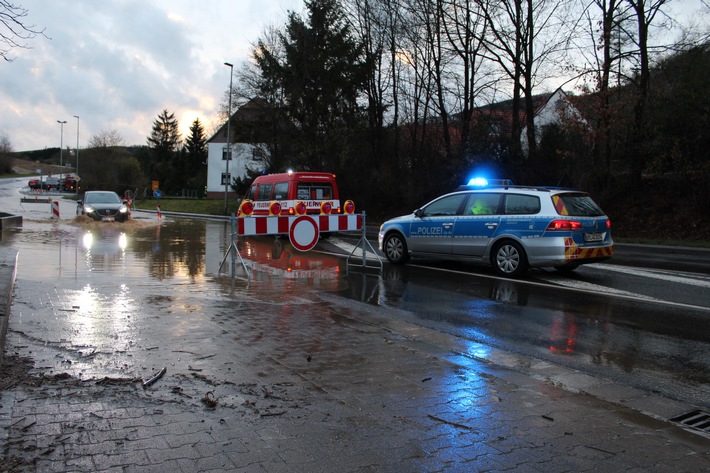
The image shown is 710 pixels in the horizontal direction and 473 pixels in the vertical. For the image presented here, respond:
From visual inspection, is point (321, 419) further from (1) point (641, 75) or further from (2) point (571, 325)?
(1) point (641, 75)

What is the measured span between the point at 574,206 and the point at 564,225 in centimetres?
55

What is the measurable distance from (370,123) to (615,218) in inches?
637

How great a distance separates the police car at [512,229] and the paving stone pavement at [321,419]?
5.40 metres

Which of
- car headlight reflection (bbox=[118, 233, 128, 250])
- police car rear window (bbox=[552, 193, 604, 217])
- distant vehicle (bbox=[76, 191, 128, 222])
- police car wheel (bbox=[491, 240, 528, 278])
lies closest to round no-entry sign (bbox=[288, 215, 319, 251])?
police car wheel (bbox=[491, 240, 528, 278])

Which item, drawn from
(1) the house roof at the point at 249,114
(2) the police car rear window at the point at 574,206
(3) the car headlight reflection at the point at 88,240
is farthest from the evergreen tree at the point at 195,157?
(2) the police car rear window at the point at 574,206

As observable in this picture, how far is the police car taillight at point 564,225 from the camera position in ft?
33.1

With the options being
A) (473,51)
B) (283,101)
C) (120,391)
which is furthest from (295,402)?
(283,101)

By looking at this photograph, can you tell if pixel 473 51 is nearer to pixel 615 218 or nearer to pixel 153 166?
pixel 615 218

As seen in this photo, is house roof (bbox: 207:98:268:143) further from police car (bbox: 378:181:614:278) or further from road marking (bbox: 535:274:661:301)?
road marking (bbox: 535:274:661:301)

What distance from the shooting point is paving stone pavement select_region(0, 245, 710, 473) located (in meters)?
3.29

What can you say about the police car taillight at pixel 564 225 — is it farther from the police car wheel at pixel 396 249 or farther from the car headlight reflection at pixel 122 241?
the car headlight reflection at pixel 122 241

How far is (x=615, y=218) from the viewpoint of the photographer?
23234 mm

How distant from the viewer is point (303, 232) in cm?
1098

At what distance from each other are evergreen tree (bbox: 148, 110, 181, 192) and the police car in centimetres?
7715
